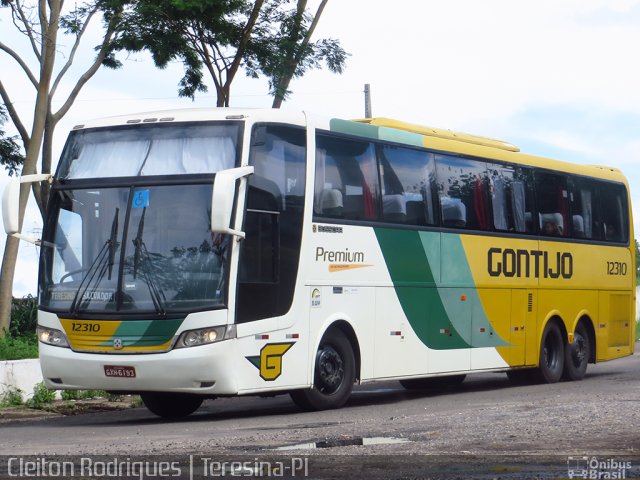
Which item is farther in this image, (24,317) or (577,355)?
(24,317)

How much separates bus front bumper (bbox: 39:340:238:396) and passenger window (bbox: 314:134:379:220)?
244 centimetres

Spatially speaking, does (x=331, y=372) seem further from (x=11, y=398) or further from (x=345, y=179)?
(x=11, y=398)

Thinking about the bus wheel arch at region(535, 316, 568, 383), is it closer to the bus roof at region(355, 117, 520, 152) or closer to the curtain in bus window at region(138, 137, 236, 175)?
the bus roof at region(355, 117, 520, 152)

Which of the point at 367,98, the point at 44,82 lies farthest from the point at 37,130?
the point at 367,98

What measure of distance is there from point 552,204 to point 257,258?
8061mm

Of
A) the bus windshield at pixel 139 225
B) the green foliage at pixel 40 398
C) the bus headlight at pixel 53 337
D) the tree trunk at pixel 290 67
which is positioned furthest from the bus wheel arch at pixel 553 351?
the bus headlight at pixel 53 337

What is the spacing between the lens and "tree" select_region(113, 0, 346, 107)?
859 inches

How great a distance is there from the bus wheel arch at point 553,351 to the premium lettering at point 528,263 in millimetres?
825

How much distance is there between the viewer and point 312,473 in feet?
28.4

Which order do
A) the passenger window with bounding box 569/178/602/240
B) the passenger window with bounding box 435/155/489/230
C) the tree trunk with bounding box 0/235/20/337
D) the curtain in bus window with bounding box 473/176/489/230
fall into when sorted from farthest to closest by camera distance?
the tree trunk with bounding box 0/235/20/337
the passenger window with bounding box 569/178/602/240
the curtain in bus window with bounding box 473/176/489/230
the passenger window with bounding box 435/155/489/230

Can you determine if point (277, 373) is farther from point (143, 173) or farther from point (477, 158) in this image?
point (477, 158)

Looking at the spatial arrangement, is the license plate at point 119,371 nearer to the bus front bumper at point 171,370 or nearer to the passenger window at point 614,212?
the bus front bumper at point 171,370

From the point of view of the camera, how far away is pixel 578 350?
2162cm

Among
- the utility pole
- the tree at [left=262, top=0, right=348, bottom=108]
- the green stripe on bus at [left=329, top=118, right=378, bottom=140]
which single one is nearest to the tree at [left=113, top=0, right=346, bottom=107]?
the tree at [left=262, top=0, right=348, bottom=108]
